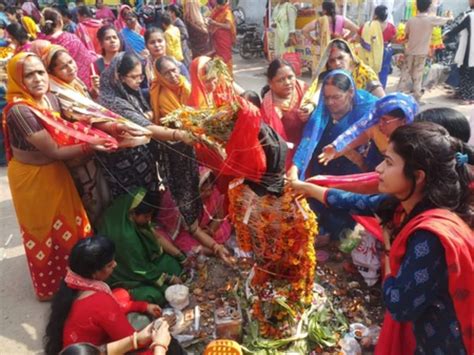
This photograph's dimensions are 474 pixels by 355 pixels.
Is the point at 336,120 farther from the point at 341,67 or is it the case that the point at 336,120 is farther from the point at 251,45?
the point at 251,45

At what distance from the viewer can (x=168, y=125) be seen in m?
3.19

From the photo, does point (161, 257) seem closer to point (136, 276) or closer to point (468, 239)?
point (136, 276)

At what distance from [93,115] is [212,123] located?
1.25 m

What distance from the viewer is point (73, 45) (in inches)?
219

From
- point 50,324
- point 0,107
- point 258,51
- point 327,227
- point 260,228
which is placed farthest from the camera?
point 258,51

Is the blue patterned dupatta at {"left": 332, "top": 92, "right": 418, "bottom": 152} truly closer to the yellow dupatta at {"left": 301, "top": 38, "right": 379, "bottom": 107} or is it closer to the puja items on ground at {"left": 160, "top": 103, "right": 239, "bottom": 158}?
the yellow dupatta at {"left": 301, "top": 38, "right": 379, "bottom": 107}

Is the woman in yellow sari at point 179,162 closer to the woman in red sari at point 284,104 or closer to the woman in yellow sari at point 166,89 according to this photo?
the woman in yellow sari at point 166,89

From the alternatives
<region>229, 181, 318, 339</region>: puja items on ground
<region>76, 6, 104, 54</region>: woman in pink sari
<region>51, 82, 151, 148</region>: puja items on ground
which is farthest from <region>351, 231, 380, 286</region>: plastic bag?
<region>76, 6, 104, 54</region>: woman in pink sari

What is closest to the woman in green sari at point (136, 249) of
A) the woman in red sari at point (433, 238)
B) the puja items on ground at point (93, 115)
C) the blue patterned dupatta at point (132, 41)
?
the puja items on ground at point (93, 115)

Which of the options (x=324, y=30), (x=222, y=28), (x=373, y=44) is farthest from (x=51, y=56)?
(x=222, y=28)

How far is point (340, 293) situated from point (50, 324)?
81.1 inches

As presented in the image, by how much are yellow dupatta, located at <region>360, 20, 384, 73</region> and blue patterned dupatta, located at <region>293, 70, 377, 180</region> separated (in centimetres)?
387

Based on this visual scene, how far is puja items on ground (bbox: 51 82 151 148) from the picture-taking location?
119 inches

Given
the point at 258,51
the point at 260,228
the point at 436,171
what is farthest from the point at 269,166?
the point at 258,51
